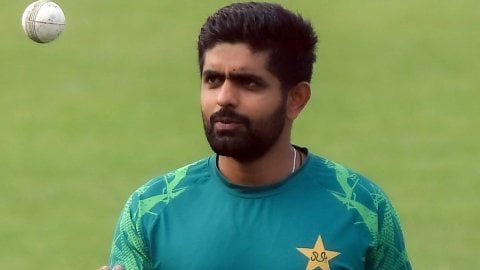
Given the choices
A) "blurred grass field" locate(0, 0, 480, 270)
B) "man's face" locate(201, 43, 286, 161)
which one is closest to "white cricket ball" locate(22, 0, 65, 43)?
"blurred grass field" locate(0, 0, 480, 270)

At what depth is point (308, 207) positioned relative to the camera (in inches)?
232

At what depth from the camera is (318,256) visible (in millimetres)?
5730

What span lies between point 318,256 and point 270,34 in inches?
35.1

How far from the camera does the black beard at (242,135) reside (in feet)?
18.5

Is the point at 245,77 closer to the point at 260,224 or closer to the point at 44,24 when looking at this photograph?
the point at 260,224

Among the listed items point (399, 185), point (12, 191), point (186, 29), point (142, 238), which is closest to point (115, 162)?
point (12, 191)

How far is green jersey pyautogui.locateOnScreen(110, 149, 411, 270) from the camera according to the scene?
5758mm

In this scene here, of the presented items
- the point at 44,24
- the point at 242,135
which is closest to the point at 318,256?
the point at 242,135

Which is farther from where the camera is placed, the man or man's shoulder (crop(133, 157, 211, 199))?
man's shoulder (crop(133, 157, 211, 199))

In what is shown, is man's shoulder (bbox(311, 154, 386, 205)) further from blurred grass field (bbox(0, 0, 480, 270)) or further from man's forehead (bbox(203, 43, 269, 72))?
blurred grass field (bbox(0, 0, 480, 270))

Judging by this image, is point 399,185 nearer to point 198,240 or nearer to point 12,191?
point 12,191

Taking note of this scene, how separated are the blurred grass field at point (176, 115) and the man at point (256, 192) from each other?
240 inches

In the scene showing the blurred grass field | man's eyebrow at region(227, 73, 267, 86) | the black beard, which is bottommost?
the blurred grass field

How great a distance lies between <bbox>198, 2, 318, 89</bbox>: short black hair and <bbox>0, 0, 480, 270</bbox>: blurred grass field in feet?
20.6
